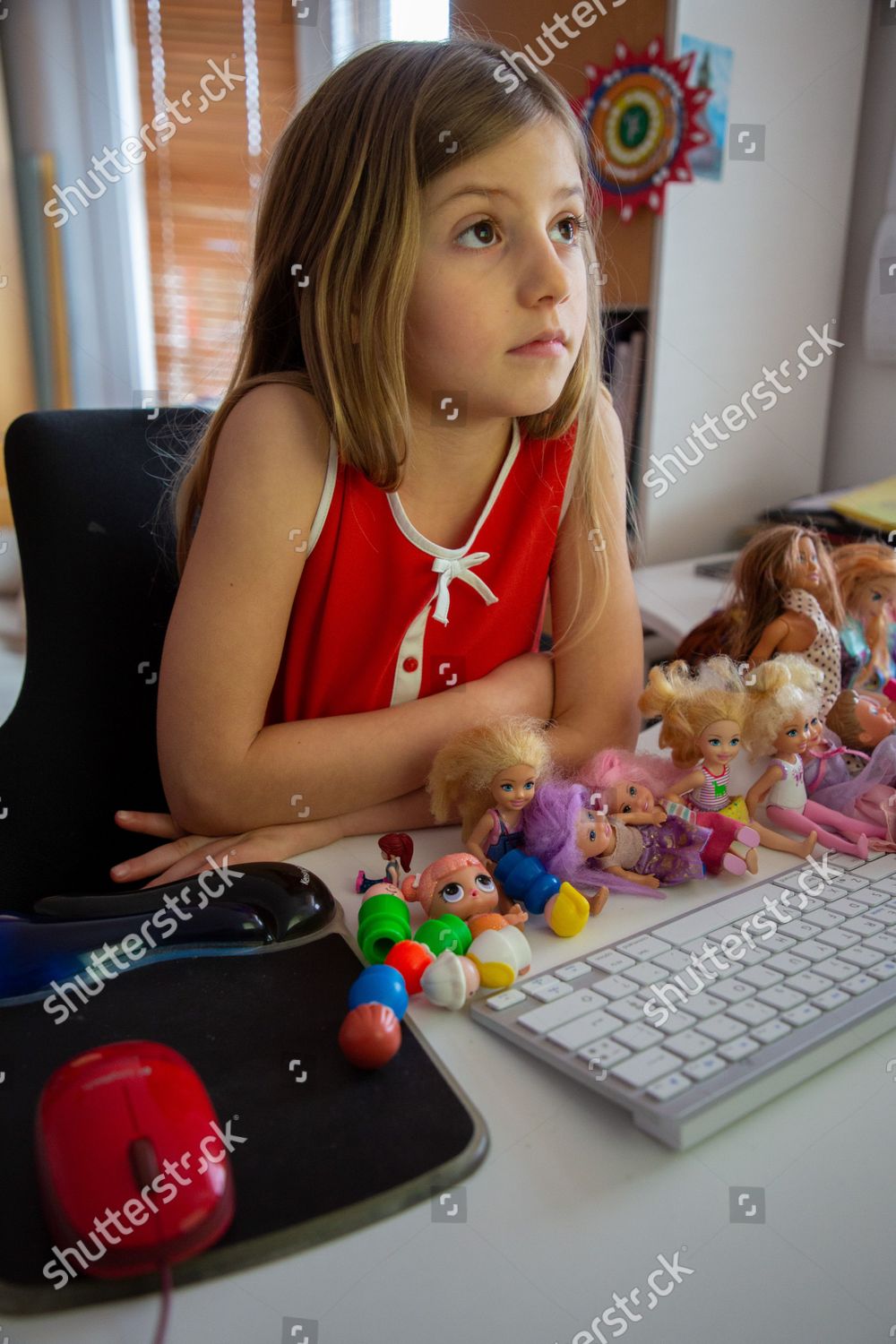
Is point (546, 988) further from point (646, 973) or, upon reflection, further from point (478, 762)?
point (478, 762)

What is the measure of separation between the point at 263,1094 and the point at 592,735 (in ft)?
1.53

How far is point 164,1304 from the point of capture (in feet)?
1.12

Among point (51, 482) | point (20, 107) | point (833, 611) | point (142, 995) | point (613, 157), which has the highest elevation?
point (20, 107)

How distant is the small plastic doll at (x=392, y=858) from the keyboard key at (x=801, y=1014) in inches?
9.5

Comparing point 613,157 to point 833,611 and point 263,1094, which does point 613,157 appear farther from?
point 263,1094

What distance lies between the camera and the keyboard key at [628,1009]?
0.48 metres

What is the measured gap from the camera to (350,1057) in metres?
0.46

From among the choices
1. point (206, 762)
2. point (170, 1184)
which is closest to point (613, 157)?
point (206, 762)

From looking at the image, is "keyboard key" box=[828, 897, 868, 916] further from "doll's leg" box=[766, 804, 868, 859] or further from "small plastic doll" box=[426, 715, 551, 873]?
"small plastic doll" box=[426, 715, 551, 873]

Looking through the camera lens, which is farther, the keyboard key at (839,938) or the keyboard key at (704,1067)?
the keyboard key at (839,938)

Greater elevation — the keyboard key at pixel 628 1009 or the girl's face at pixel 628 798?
the girl's face at pixel 628 798

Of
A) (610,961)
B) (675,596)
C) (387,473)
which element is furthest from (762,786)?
(675,596)

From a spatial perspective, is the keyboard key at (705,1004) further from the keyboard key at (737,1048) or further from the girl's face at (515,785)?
the girl's face at (515,785)

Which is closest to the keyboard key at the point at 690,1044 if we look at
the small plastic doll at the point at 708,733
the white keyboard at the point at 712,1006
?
the white keyboard at the point at 712,1006
